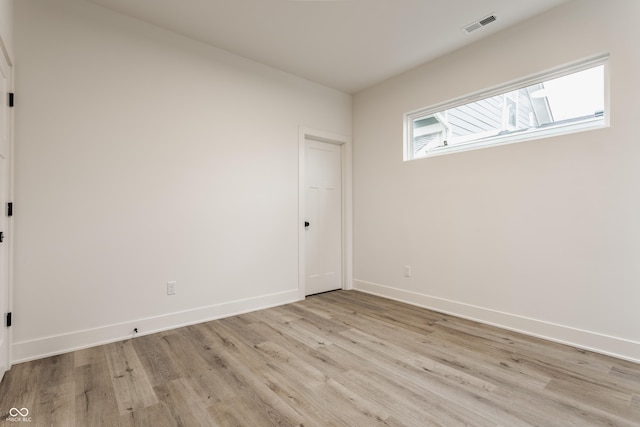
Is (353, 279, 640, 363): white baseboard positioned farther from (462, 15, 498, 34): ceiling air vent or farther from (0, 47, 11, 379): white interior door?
(0, 47, 11, 379): white interior door

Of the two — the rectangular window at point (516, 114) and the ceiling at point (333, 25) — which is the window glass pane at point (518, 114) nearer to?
the rectangular window at point (516, 114)

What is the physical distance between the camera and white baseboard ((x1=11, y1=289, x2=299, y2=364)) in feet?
7.15

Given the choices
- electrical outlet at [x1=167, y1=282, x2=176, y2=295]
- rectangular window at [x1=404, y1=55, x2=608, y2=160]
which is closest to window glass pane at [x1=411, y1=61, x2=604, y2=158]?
rectangular window at [x1=404, y1=55, x2=608, y2=160]

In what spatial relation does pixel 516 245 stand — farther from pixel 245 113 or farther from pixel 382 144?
pixel 245 113

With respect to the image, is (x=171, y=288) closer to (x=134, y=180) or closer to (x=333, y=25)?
(x=134, y=180)

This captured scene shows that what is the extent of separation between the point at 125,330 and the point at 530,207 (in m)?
3.73

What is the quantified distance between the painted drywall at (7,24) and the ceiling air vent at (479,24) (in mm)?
3520

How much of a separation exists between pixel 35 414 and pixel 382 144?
392 cm

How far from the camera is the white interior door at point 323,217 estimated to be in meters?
4.00

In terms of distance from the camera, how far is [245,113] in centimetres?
333

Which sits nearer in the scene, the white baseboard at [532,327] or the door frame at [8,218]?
the door frame at [8,218]

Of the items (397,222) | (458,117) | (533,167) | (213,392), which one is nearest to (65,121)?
(213,392)

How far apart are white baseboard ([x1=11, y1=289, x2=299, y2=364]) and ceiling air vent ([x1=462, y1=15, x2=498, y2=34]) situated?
135 inches

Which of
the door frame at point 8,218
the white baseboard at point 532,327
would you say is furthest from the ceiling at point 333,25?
the white baseboard at point 532,327
